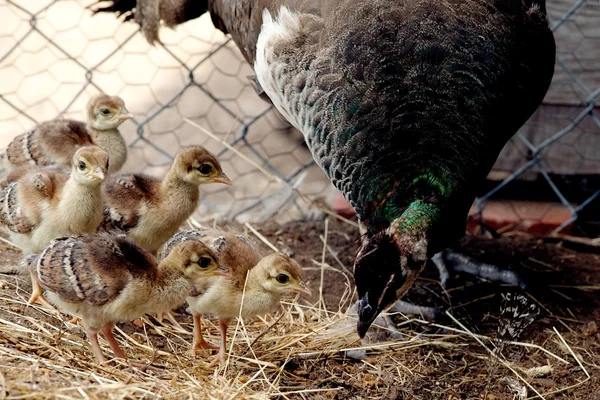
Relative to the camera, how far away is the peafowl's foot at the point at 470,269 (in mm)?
3516

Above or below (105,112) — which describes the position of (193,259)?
below

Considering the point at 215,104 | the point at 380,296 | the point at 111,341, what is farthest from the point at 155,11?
the point at 380,296

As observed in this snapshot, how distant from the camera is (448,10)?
2.89 meters

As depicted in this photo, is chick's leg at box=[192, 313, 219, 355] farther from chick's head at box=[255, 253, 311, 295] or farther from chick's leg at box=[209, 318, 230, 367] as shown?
chick's head at box=[255, 253, 311, 295]

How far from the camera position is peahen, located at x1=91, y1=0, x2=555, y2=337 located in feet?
9.13

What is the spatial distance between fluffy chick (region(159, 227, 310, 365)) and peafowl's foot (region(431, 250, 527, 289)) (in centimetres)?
107

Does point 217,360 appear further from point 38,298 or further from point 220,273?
point 38,298

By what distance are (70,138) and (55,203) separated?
461 mm

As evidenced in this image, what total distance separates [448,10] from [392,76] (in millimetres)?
326

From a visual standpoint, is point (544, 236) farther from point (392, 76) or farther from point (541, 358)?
point (392, 76)

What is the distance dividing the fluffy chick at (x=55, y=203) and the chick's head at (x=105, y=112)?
0.39 meters

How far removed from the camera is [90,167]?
2.65 metres

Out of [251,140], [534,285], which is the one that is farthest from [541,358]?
[251,140]

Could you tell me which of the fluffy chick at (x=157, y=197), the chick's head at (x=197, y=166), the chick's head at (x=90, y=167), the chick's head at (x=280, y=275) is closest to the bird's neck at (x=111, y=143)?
the fluffy chick at (x=157, y=197)
